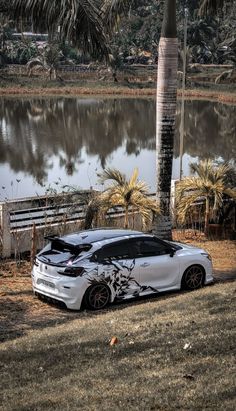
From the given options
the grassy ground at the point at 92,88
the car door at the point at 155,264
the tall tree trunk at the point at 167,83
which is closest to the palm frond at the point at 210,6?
the tall tree trunk at the point at 167,83

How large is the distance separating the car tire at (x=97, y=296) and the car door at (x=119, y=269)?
145mm

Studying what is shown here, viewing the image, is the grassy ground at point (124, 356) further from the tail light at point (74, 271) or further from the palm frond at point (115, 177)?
the palm frond at point (115, 177)

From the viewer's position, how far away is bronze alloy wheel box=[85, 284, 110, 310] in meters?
11.4

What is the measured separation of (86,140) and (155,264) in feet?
92.6

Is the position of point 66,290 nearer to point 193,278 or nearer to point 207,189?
point 193,278

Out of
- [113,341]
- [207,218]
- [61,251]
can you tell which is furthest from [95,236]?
[207,218]

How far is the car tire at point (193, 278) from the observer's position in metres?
12.8

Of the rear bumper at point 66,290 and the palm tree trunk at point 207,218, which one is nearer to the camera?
the rear bumper at point 66,290

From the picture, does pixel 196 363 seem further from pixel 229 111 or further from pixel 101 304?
pixel 229 111

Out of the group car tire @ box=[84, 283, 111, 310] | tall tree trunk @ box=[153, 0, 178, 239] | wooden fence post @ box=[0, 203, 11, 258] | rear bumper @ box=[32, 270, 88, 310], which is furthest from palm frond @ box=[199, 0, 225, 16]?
rear bumper @ box=[32, 270, 88, 310]

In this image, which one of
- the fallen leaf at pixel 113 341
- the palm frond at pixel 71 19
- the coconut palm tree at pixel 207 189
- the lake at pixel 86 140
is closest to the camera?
the fallen leaf at pixel 113 341

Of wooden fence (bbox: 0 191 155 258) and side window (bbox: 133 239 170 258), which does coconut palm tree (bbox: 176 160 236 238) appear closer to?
wooden fence (bbox: 0 191 155 258)

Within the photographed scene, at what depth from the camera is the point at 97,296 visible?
38.0 feet

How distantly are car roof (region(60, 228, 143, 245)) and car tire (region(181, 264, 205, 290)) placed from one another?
1326 millimetres
